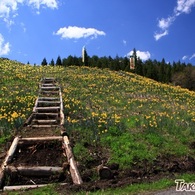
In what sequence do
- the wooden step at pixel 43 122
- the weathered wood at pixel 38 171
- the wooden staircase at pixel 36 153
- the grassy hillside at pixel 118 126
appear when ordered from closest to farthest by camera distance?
1. the wooden staircase at pixel 36 153
2. the weathered wood at pixel 38 171
3. the grassy hillside at pixel 118 126
4. the wooden step at pixel 43 122

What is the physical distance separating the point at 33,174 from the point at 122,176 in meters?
2.58

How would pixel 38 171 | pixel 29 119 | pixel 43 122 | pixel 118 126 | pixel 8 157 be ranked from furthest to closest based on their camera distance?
pixel 43 122 → pixel 29 119 → pixel 118 126 → pixel 8 157 → pixel 38 171

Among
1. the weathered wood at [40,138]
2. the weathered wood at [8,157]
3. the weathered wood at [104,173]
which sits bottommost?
the weathered wood at [104,173]

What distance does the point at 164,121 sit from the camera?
52.1 ft

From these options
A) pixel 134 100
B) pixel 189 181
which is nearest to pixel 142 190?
pixel 189 181

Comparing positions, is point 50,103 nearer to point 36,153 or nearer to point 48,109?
point 48,109

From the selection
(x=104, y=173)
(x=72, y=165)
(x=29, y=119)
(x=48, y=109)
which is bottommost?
(x=104, y=173)

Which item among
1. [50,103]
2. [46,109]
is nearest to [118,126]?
[46,109]

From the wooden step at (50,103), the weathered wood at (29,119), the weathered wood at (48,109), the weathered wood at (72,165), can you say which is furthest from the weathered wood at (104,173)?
the wooden step at (50,103)

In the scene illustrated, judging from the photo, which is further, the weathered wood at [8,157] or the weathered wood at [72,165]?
the weathered wood at [8,157]

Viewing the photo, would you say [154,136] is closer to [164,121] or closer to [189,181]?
[164,121]

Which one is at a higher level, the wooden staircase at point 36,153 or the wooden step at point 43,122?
the wooden step at point 43,122

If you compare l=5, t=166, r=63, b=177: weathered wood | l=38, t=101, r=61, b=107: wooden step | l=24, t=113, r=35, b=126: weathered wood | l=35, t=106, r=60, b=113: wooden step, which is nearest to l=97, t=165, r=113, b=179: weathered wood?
l=5, t=166, r=63, b=177: weathered wood

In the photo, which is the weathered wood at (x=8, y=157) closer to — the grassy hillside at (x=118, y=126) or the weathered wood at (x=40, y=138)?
the weathered wood at (x=40, y=138)
